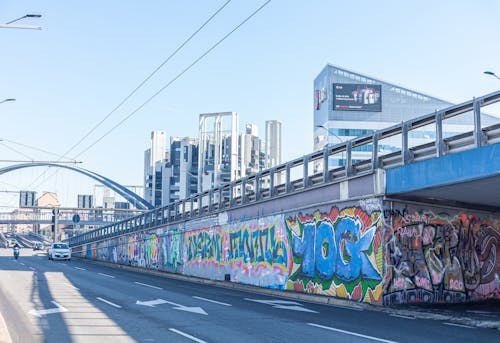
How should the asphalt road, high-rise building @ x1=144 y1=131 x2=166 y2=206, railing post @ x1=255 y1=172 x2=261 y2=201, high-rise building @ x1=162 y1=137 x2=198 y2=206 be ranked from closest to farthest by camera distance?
the asphalt road
railing post @ x1=255 y1=172 x2=261 y2=201
high-rise building @ x1=162 y1=137 x2=198 y2=206
high-rise building @ x1=144 y1=131 x2=166 y2=206

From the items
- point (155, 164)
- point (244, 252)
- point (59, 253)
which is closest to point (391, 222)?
point (244, 252)

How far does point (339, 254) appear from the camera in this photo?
21.5m

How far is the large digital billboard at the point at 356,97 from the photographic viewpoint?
118750mm

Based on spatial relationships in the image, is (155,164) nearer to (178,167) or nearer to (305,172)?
(178,167)

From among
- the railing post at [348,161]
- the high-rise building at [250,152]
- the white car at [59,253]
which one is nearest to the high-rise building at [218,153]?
the high-rise building at [250,152]

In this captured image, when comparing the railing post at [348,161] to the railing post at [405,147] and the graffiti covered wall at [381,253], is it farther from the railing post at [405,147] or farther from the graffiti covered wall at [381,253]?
the railing post at [405,147]

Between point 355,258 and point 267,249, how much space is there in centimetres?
695

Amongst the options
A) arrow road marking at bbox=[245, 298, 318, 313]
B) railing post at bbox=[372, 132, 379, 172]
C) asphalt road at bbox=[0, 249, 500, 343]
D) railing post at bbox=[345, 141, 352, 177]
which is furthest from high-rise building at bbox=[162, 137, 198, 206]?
asphalt road at bbox=[0, 249, 500, 343]

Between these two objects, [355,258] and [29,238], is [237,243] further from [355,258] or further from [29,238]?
[29,238]

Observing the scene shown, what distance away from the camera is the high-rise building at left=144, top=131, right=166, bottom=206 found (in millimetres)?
148250

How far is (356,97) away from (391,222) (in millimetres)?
103012

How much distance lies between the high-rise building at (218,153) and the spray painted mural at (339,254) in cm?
7852

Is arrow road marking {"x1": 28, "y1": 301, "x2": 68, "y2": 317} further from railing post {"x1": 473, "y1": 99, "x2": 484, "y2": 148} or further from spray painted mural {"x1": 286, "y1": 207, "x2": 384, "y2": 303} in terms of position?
railing post {"x1": 473, "y1": 99, "x2": 484, "y2": 148}

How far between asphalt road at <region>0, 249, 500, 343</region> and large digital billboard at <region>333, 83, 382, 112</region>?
10064 centimetres
